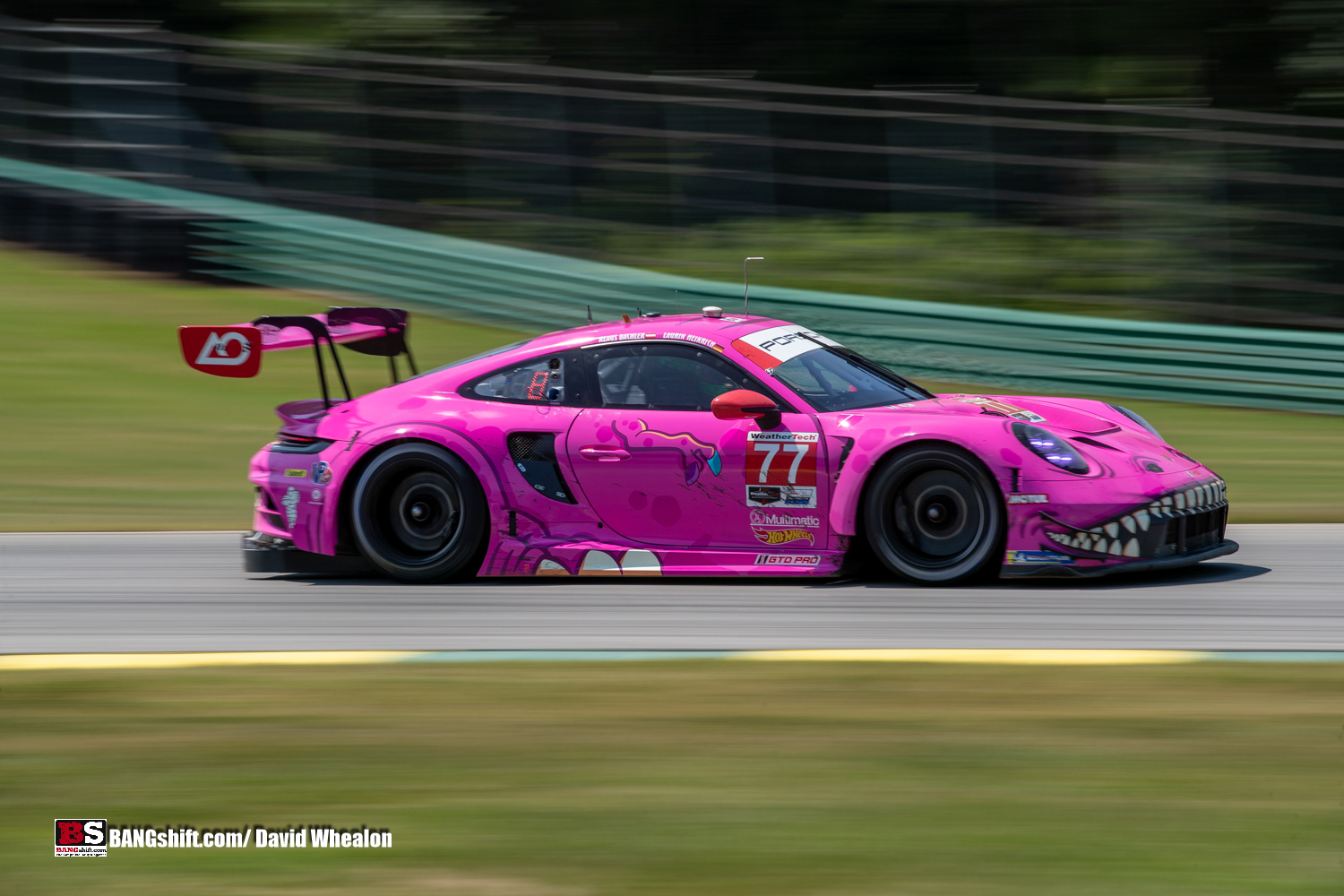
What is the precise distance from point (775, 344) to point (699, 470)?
0.83 meters

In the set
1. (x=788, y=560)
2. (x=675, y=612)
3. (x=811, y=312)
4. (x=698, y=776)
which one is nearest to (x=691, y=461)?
(x=788, y=560)

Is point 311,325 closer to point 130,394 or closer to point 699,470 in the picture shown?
→ point 699,470

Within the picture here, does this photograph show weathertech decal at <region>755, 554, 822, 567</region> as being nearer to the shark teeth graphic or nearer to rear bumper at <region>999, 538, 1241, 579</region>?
rear bumper at <region>999, 538, 1241, 579</region>

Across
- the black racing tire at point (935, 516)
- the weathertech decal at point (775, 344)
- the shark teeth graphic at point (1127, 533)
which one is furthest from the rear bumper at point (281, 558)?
the shark teeth graphic at point (1127, 533)

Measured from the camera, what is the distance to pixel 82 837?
13.0ft

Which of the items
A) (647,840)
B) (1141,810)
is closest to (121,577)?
(647,840)

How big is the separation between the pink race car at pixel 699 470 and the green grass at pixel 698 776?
1.35m

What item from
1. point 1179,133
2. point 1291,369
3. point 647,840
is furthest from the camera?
point 1179,133

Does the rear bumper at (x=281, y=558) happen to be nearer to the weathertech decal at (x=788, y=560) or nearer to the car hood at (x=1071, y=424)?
the weathertech decal at (x=788, y=560)

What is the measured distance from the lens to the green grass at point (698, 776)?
367 centimetres

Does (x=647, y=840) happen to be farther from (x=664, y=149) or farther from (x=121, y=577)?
(x=664, y=149)

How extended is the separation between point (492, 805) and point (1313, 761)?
2321 mm

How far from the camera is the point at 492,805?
4.17 metres

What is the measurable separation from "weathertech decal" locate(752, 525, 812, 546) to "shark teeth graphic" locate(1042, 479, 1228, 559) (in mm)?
1066
